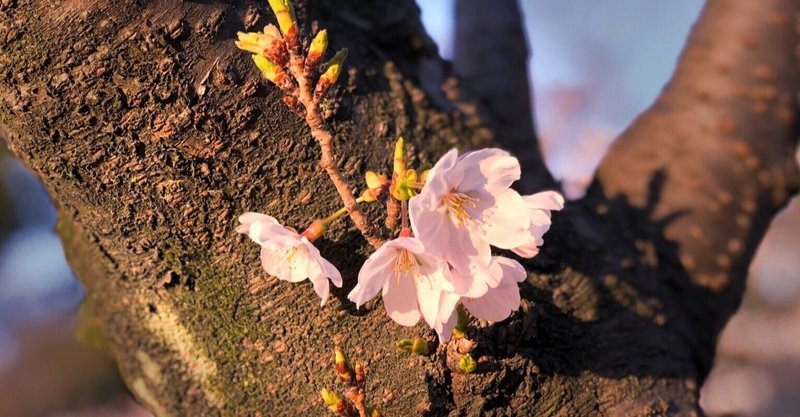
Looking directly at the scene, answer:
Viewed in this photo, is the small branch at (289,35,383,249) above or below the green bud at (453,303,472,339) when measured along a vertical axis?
above

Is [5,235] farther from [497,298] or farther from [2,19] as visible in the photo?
[497,298]

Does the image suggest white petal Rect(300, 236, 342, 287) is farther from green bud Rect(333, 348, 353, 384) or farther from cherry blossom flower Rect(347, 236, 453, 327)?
green bud Rect(333, 348, 353, 384)

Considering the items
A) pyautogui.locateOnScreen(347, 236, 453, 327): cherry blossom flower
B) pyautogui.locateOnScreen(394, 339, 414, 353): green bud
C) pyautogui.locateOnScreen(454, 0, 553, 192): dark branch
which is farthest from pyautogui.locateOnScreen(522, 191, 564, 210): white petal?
pyautogui.locateOnScreen(454, 0, 553, 192): dark branch

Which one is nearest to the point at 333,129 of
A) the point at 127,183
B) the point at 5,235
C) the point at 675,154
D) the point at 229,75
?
the point at 229,75

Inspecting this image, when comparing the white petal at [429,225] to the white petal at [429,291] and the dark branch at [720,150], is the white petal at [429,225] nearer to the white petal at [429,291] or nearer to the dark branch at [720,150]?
the white petal at [429,291]

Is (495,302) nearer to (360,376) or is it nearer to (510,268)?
(510,268)
